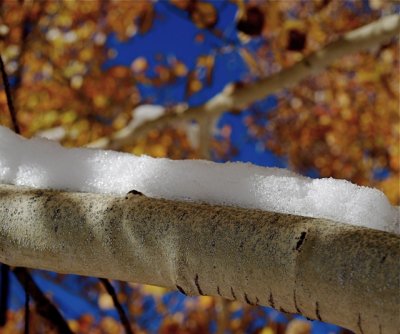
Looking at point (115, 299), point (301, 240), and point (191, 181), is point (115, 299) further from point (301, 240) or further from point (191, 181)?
point (301, 240)

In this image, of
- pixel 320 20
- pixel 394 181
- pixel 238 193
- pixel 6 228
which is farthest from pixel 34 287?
pixel 394 181

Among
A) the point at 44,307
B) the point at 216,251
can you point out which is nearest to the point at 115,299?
the point at 44,307

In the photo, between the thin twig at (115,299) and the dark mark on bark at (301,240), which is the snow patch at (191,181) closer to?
the dark mark on bark at (301,240)

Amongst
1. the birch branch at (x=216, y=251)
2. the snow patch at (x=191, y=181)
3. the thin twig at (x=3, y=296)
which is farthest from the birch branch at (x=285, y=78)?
the birch branch at (x=216, y=251)

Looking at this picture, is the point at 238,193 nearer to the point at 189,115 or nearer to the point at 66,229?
the point at 66,229

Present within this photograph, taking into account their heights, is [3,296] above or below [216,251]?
below

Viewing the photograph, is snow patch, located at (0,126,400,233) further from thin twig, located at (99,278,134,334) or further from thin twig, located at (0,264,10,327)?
thin twig, located at (0,264,10,327)
